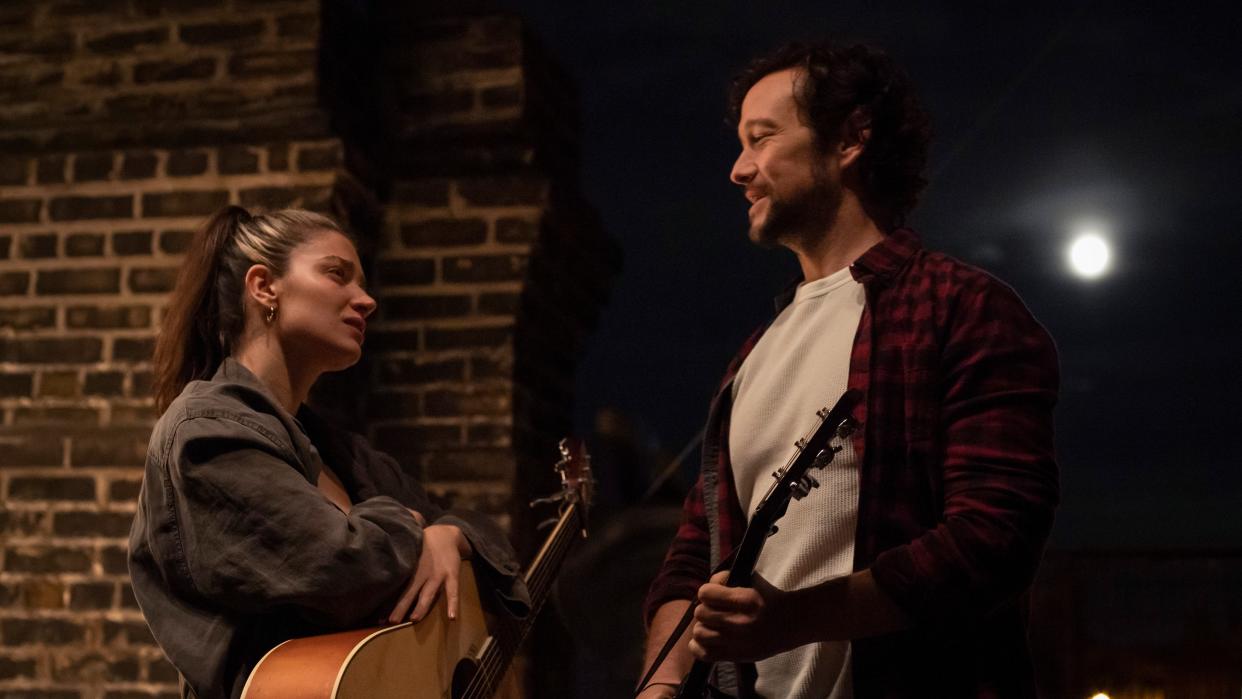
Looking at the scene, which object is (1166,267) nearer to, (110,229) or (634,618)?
(634,618)

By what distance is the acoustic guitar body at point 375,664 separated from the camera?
190 cm

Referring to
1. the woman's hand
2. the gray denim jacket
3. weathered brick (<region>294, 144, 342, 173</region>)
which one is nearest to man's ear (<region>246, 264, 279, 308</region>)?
the gray denim jacket

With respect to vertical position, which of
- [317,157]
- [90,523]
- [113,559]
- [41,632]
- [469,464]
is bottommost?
[41,632]

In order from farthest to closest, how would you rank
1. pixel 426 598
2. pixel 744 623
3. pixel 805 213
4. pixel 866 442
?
pixel 426 598 → pixel 805 213 → pixel 866 442 → pixel 744 623

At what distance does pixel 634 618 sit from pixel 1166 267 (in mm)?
11365

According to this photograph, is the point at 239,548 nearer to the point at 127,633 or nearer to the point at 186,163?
the point at 127,633

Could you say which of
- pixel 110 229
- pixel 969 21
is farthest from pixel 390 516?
pixel 969 21

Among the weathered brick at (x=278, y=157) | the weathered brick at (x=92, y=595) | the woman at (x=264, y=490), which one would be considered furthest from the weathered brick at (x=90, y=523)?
the woman at (x=264, y=490)

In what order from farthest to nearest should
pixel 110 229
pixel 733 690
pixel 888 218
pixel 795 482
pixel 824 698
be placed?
pixel 110 229
pixel 888 218
pixel 733 690
pixel 824 698
pixel 795 482

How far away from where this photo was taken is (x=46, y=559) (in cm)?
350

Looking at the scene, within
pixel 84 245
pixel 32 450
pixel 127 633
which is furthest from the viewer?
pixel 84 245

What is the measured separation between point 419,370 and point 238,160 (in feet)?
2.81

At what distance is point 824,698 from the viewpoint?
5.85 feet

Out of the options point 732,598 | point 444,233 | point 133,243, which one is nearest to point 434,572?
point 732,598
